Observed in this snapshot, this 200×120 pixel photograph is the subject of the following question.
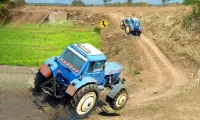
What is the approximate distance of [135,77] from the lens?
973 inches

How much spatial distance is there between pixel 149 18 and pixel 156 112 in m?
27.1

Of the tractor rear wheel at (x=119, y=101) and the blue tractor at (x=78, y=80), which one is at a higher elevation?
the blue tractor at (x=78, y=80)

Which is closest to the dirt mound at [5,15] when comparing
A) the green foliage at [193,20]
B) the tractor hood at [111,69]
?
the green foliage at [193,20]

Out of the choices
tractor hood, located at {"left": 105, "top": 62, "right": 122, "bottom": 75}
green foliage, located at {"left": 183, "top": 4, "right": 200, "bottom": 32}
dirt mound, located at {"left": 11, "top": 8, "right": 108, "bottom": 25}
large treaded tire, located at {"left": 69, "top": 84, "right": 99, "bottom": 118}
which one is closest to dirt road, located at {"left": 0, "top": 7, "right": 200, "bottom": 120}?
large treaded tire, located at {"left": 69, "top": 84, "right": 99, "bottom": 118}

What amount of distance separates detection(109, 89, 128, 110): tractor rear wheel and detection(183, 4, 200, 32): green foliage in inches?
709

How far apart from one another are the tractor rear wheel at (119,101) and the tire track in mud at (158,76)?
3.87ft

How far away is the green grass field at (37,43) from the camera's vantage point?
83.1 ft

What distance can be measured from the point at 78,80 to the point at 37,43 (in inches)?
670

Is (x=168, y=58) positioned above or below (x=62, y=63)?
below

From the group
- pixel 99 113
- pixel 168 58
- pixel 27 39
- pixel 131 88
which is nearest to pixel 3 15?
pixel 27 39

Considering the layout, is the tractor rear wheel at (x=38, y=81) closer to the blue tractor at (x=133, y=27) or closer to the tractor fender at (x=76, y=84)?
the tractor fender at (x=76, y=84)

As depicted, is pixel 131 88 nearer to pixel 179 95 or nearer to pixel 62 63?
pixel 179 95

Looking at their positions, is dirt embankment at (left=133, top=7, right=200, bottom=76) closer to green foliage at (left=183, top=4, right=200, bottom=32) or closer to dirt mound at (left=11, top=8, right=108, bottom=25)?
green foliage at (left=183, top=4, right=200, bottom=32)

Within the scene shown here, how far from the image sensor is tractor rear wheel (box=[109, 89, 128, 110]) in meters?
17.6
